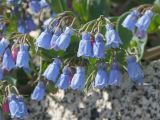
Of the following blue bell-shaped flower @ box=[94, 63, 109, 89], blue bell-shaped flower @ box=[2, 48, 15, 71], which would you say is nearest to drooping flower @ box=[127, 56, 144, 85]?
blue bell-shaped flower @ box=[94, 63, 109, 89]

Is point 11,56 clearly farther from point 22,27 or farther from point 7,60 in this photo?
point 22,27

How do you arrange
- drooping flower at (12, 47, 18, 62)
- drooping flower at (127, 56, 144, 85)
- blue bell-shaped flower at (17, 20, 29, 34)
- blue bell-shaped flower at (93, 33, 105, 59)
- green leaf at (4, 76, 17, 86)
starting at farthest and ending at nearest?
blue bell-shaped flower at (17, 20, 29, 34) → green leaf at (4, 76, 17, 86) → drooping flower at (12, 47, 18, 62) → drooping flower at (127, 56, 144, 85) → blue bell-shaped flower at (93, 33, 105, 59)

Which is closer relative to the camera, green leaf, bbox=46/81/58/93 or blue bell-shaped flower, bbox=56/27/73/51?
blue bell-shaped flower, bbox=56/27/73/51

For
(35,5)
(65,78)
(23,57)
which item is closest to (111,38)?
(65,78)

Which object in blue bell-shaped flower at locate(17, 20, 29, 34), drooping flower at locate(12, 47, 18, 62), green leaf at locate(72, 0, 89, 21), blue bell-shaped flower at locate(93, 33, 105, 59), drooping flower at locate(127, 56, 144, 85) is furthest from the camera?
blue bell-shaped flower at locate(17, 20, 29, 34)

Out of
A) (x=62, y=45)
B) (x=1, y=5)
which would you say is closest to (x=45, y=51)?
(x=62, y=45)

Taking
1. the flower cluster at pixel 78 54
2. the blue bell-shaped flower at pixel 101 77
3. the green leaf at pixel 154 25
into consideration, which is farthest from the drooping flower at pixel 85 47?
the green leaf at pixel 154 25

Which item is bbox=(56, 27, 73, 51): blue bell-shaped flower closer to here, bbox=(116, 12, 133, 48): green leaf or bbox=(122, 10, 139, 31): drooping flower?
bbox=(122, 10, 139, 31): drooping flower

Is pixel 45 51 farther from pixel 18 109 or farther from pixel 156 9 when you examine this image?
pixel 156 9
